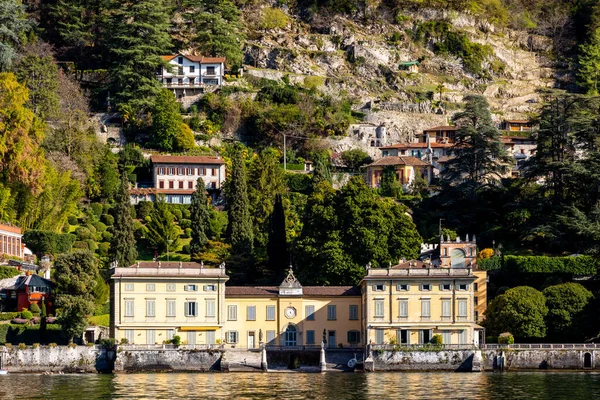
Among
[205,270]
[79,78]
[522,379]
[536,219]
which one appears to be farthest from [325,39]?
[522,379]

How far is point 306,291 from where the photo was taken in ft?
305

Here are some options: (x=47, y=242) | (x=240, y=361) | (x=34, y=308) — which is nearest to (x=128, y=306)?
(x=240, y=361)

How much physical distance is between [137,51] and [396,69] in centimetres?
2960

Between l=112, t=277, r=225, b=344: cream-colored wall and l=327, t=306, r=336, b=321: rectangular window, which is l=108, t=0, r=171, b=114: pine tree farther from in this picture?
l=327, t=306, r=336, b=321: rectangular window

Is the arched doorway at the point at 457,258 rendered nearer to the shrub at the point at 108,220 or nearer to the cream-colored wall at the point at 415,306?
the cream-colored wall at the point at 415,306

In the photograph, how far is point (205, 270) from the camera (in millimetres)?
91062

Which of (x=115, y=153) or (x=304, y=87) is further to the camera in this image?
(x=304, y=87)

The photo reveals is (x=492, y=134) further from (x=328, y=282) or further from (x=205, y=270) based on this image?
(x=205, y=270)

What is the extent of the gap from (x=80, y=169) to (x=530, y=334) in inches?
1761

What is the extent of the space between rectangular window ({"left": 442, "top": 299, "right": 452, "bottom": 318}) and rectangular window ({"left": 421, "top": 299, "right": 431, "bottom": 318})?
86 cm

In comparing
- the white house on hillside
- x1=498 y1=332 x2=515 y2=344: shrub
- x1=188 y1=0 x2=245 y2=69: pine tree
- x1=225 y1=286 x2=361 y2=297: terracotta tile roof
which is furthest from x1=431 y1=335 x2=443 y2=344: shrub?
x1=188 y1=0 x2=245 y2=69: pine tree

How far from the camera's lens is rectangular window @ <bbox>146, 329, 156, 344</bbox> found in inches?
3524

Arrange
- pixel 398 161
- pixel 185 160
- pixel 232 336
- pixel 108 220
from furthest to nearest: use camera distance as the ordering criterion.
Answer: pixel 398 161 → pixel 185 160 → pixel 108 220 → pixel 232 336

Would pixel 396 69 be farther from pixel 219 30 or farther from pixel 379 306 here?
pixel 379 306
